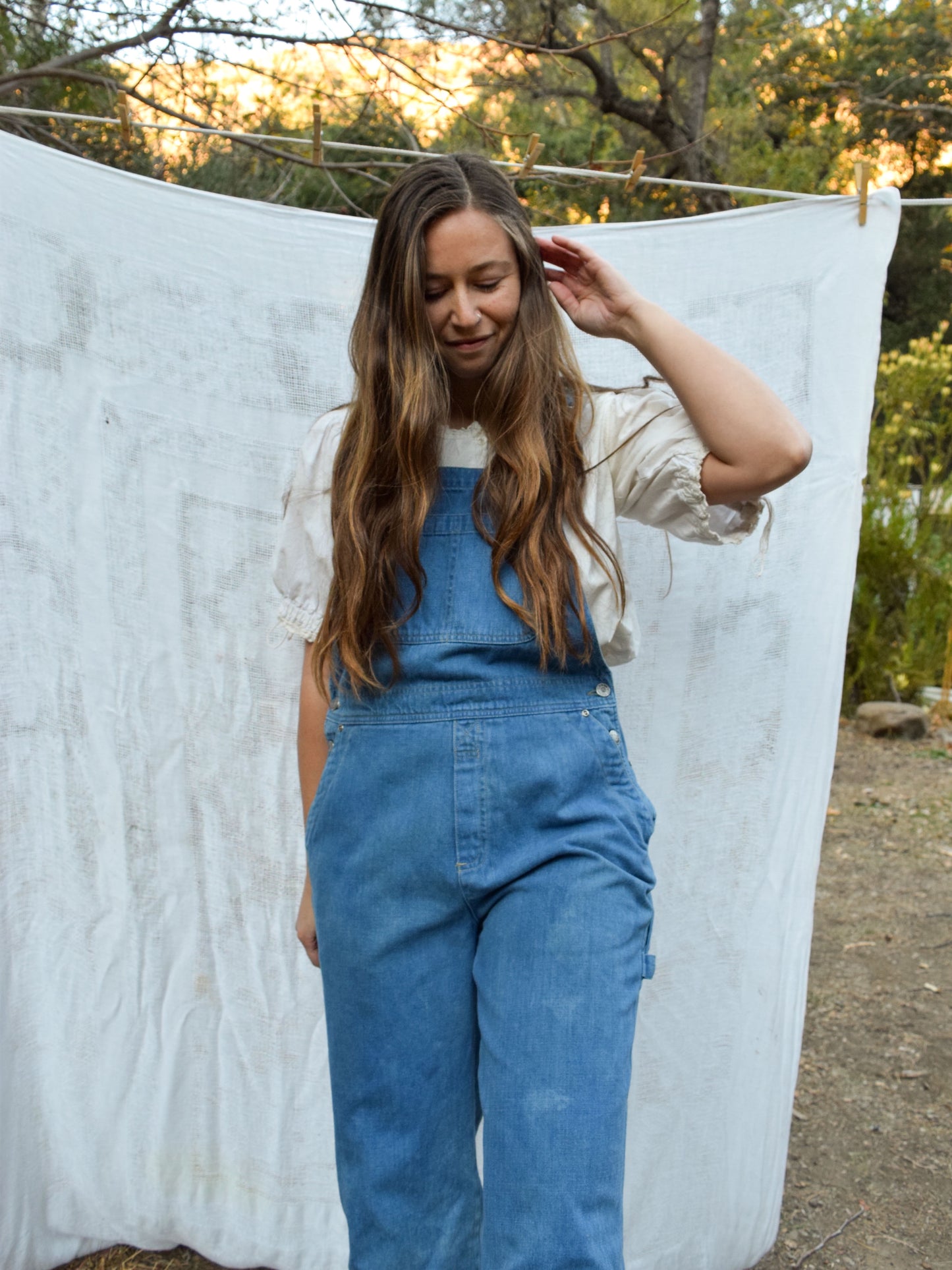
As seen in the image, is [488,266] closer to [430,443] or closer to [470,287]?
[470,287]

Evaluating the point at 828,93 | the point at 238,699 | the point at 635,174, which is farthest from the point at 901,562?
the point at 828,93

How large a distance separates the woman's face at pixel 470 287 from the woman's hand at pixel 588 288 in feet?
0.39

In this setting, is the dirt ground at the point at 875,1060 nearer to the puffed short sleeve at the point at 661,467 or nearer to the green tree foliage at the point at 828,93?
the puffed short sleeve at the point at 661,467

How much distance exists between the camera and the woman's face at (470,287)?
156 cm

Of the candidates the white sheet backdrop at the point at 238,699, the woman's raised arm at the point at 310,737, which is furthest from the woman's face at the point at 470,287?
the white sheet backdrop at the point at 238,699

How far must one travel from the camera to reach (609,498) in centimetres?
162

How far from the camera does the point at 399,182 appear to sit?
1.61 metres

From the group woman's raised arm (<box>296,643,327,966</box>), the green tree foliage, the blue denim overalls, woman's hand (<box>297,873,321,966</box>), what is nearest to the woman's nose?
the blue denim overalls

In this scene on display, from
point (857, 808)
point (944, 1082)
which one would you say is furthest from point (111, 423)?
point (857, 808)

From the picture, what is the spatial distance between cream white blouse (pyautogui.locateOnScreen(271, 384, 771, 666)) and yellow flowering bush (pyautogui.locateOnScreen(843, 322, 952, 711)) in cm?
521

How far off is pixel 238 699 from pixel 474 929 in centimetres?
90

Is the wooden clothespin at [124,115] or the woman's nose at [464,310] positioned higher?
the wooden clothespin at [124,115]

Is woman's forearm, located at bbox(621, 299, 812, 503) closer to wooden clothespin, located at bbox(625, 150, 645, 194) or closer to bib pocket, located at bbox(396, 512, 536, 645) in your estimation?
bib pocket, located at bbox(396, 512, 536, 645)

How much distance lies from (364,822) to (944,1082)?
7.58ft
